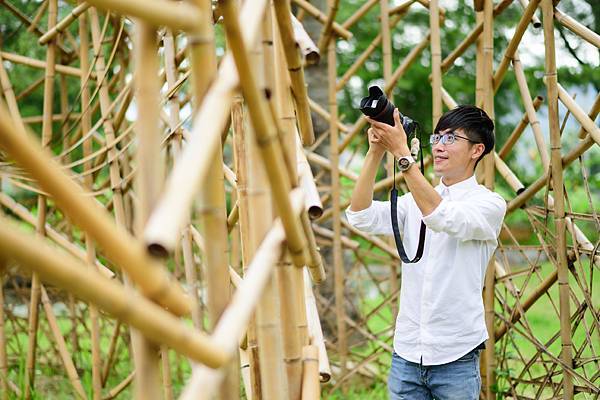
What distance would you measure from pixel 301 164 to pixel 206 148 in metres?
0.72

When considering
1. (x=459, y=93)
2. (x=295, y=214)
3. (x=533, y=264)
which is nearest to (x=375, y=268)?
(x=459, y=93)

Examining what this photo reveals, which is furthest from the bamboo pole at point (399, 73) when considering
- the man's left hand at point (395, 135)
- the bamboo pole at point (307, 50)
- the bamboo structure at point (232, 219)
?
the bamboo pole at point (307, 50)

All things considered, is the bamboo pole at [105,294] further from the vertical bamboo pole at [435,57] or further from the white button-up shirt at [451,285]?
the vertical bamboo pole at [435,57]

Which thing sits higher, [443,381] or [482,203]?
[482,203]

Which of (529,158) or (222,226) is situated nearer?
(222,226)

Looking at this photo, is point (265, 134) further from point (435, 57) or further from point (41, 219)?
point (41, 219)

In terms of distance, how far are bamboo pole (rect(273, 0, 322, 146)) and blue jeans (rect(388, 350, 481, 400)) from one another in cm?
63

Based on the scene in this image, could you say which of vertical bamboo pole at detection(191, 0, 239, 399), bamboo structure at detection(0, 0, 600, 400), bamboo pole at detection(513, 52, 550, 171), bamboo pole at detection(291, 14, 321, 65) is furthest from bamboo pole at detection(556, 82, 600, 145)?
vertical bamboo pole at detection(191, 0, 239, 399)

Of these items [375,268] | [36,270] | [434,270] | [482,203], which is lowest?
[36,270]

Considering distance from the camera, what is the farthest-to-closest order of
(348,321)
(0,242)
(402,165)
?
(348,321) → (402,165) → (0,242)

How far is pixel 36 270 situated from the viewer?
26.3 inches

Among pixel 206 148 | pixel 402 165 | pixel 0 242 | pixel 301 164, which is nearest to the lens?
pixel 0 242

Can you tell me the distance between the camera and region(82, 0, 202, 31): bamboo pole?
0.76 metres

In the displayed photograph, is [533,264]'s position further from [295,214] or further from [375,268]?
[375,268]
